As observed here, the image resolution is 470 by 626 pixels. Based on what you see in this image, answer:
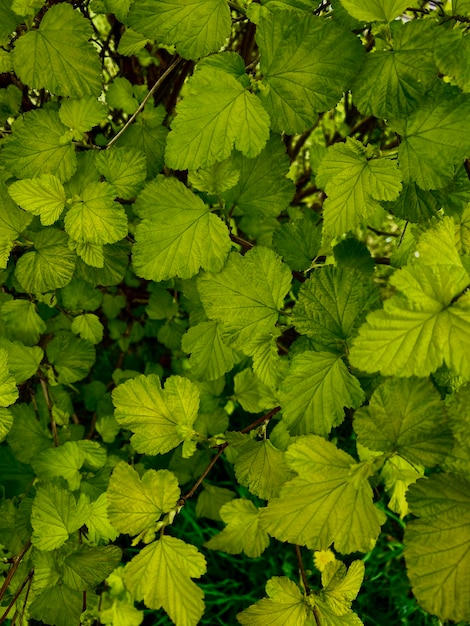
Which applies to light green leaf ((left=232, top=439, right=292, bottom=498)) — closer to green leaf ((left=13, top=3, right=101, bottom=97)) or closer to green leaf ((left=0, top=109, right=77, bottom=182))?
green leaf ((left=0, top=109, right=77, bottom=182))

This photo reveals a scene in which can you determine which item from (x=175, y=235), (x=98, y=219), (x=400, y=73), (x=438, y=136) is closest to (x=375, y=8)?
(x=400, y=73)

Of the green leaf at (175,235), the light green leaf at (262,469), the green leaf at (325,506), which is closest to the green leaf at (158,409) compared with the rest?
the light green leaf at (262,469)

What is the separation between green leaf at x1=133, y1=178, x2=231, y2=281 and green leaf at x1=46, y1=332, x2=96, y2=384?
509 millimetres

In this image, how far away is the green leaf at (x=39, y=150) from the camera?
1046 millimetres

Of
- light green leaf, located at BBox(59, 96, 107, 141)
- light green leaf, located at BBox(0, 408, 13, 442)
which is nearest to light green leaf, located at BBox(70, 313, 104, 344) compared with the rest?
light green leaf, located at BBox(0, 408, 13, 442)

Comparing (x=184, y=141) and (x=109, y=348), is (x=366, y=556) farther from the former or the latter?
(x=184, y=141)

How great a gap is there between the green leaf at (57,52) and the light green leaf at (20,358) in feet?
1.96

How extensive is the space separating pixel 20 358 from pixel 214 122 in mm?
769

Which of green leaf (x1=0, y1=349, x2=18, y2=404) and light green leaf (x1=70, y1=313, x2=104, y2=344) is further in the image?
light green leaf (x1=70, y1=313, x2=104, y2=344)

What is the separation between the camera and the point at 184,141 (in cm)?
85

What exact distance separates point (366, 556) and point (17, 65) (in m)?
1.88

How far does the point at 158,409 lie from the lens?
101 cm

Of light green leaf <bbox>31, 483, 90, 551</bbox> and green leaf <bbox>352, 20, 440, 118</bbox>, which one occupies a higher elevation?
green leaf <bbox>352, 20, 440, 118</bbox>

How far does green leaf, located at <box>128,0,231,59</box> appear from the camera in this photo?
817 mm
